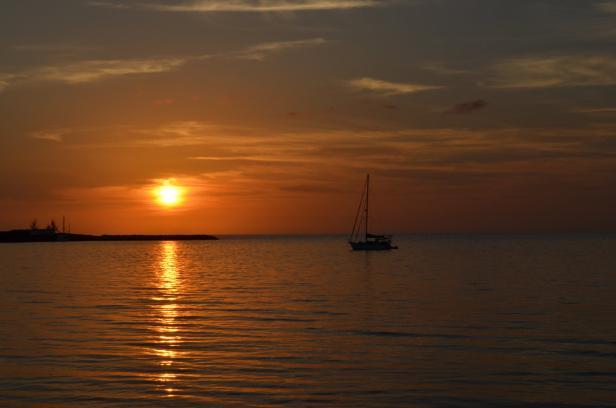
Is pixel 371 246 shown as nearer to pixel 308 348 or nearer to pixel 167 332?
pixel 167 332

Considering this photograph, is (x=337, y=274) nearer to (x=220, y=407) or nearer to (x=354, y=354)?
(x=354, y=354)

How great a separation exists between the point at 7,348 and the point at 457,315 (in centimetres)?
2634

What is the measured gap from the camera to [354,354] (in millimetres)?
32250

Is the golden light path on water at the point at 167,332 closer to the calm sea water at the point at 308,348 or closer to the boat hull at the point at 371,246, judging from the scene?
the calm sea water at the point at 308,348

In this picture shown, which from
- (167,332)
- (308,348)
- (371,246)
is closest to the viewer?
(308,348)

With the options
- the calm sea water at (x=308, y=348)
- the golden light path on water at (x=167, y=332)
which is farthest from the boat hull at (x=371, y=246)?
the calm sea water at (x=308, y=348)

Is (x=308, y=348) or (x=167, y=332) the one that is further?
(x=167, y=332)

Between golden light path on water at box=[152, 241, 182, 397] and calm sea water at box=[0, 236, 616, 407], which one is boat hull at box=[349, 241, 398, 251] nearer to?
golden light path on water at box=[152, 241, 182, 397]

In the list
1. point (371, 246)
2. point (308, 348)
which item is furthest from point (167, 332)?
point (371, 246)

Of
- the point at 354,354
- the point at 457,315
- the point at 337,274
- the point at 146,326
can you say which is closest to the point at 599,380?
the point at 354,354

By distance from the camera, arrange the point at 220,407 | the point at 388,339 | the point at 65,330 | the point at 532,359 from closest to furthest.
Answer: the point at 220,407, the point at 532,359, the point at 388,339, the point at 65,330

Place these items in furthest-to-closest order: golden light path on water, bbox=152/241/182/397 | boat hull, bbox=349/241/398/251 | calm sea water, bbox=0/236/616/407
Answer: boat hull, bbox=349/241/398/251 → golden light path on water, bbox=152/241/182/397 → calm sea water, bbox=0/236/616/407

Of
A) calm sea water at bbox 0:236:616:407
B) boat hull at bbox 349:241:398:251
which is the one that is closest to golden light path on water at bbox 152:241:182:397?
calm sea water at bbox 0:236:616:407

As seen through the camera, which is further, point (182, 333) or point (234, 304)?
point (234, 304)
